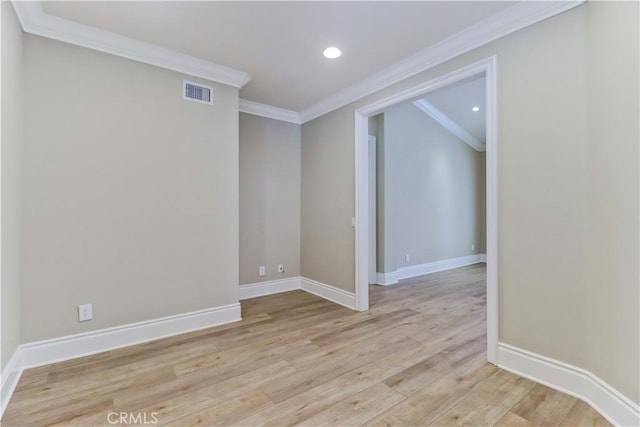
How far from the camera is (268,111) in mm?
4160

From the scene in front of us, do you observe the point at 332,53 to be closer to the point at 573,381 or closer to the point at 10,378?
the point at 573,381

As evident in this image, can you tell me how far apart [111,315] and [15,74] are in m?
1.89

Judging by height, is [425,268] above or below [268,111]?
below

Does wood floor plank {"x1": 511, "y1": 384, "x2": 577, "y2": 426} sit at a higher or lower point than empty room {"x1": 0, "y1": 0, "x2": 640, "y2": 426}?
lower

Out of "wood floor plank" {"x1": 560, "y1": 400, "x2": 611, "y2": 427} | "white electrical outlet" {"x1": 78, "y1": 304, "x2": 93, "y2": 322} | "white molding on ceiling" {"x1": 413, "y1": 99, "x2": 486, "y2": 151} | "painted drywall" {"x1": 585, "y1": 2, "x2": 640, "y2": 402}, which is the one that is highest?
"white molding on ceiling" {"x1": 413, "y1": 99, "x2": 486, "y2": 151}

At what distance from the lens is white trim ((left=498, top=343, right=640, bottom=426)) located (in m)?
1.59

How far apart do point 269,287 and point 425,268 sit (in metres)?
2.99

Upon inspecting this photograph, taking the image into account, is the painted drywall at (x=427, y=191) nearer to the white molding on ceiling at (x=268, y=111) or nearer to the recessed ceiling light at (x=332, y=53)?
the white molding on ceiling at (x=268, y=111)

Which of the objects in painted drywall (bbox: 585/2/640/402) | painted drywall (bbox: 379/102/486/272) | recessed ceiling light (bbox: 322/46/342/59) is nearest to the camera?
painted drywall (bbox: 585/2/640/402)

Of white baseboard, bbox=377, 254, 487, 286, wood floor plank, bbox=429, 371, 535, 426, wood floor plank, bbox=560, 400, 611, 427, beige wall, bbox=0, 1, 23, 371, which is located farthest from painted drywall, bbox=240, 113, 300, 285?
wood floor plank, bbox=560, 400, 611, 427

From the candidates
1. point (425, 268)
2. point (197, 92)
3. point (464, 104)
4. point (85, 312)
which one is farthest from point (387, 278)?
point (85, 312)

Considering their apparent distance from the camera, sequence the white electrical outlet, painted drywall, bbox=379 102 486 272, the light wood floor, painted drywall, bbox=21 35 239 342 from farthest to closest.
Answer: painted drywall, bbox=379 102 486 272 < the white electrical outlet < painted drywall, bbox=21 35 239 342 < the light wood floor

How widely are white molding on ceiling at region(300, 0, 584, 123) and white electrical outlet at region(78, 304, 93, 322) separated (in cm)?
329

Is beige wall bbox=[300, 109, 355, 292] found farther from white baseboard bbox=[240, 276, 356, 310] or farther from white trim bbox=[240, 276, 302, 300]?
white trim bbox=[240, 276, 302, 300]
